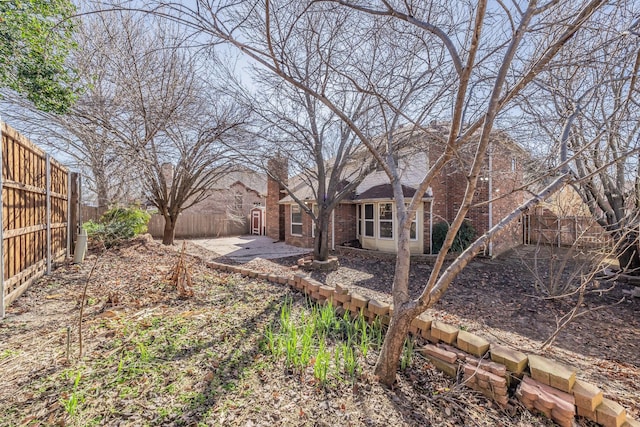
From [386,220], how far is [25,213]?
10.0 m

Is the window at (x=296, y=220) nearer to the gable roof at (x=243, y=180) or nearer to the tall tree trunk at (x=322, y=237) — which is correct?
the gable roof at (x=243, y=180)

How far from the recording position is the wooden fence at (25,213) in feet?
11.8

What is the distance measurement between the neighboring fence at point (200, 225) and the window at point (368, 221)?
931cm

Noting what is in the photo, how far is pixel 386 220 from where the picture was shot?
11.4m

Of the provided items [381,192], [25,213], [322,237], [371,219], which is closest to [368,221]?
[371,219]

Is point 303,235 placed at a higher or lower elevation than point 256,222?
lower

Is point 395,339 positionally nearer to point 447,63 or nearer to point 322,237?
point 447,63

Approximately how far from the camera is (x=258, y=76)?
536 centimetres

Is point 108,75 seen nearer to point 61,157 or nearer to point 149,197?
point 149,197

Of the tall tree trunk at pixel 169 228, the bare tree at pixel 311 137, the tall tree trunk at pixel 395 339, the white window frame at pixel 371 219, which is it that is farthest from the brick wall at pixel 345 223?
the tall tree trunk at pixel 395 339

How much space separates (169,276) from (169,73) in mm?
4830

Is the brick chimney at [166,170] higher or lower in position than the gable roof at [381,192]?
higher

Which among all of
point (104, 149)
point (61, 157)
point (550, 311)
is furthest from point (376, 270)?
point (61, 157)

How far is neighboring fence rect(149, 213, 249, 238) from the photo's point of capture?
55.8ft
